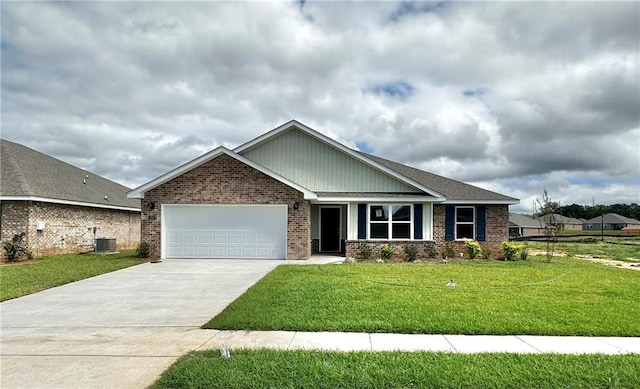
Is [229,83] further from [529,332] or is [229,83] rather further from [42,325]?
[529,332]

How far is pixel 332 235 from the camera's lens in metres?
22.1

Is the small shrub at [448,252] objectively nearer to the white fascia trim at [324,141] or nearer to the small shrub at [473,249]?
the small shrub at [473,249]

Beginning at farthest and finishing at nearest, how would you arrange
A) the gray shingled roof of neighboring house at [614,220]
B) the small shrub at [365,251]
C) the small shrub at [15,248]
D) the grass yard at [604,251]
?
the gray shingled roof of neighboring house at [614,220], the grass yard at [604,251], the small shrub at [365,251], the small shrub at [15,248]

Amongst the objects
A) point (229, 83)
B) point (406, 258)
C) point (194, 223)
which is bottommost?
point (406, 258)

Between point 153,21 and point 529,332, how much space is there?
483 inches

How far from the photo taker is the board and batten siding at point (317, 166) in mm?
20094

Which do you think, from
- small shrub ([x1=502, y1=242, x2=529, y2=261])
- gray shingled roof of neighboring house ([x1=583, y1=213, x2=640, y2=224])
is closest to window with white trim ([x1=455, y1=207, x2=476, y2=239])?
small shrub ([x1=502, y1=242, x2=529, y2=261])

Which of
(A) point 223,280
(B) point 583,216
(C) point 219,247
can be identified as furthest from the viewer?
(B) point 583,216

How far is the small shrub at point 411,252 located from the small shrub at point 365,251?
152cm

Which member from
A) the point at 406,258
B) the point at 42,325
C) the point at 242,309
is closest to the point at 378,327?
the point at 242,309

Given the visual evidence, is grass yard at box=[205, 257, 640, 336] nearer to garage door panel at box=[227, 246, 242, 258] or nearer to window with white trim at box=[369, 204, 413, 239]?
garage door panel at box=[227, 246, 242, 258]

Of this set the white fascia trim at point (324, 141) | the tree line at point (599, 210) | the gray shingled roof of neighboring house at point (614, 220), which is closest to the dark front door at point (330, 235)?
the white fascia trim at point (324, 141)

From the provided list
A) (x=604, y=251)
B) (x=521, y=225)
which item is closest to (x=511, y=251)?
(x=604, y=251)

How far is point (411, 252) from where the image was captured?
734 inches
